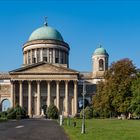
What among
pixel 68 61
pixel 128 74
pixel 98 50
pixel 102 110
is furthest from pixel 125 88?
pixel 68 61

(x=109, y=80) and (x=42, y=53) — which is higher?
(x=42, y=53)

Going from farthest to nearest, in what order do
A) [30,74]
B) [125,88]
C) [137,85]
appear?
[30,74], [125,88], [137,85]

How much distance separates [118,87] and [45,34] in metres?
56.5

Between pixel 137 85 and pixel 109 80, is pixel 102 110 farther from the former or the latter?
pixel 137 85

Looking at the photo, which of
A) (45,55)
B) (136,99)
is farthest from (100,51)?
(136,99)

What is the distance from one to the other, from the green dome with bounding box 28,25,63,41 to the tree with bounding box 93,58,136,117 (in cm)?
5010

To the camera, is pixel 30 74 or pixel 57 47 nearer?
pixel 30 74

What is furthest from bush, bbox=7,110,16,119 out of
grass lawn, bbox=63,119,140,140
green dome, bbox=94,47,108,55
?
grass lawn, bbox=63,119,140,140

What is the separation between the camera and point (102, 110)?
3393 inches

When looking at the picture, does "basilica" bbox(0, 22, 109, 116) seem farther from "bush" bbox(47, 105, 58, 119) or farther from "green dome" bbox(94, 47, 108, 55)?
"bush" bbox(47, 105, 58, 119)

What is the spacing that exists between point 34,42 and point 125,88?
55498mm

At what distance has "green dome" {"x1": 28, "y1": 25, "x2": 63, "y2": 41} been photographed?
131375mm

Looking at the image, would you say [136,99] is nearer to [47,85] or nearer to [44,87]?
[47,85]

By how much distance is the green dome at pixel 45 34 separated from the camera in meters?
131
